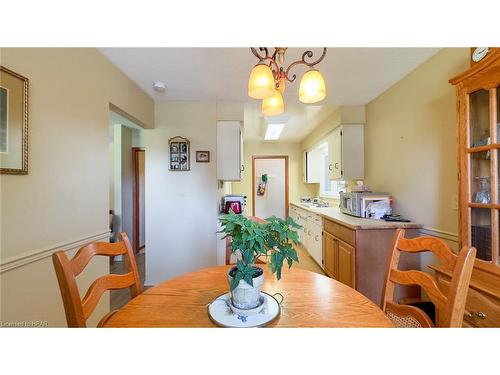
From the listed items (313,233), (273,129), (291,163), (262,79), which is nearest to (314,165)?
(291,163)

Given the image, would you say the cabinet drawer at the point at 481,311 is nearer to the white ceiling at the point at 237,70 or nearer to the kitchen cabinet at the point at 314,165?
the white ceiling at the point at 237,70

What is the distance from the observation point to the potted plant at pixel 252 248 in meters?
0.73

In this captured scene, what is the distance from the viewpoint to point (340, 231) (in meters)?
2.35

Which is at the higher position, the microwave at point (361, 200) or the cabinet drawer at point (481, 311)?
the microwave at point (361, 200)

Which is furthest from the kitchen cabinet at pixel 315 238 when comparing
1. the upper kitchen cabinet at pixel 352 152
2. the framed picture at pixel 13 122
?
the framed picture at pixel 13 122

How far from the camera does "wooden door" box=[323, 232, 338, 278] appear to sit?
2.52 meters

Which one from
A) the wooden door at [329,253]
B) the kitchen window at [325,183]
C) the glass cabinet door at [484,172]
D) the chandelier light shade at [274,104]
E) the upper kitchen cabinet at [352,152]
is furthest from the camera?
the kitchen window at [325,183]

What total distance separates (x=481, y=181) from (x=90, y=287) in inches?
82.4

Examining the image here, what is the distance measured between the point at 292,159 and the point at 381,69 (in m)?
3.46

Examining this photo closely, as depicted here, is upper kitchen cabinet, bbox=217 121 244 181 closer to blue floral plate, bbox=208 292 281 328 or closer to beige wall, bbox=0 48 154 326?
beige wall, bbox=0 48 154 326

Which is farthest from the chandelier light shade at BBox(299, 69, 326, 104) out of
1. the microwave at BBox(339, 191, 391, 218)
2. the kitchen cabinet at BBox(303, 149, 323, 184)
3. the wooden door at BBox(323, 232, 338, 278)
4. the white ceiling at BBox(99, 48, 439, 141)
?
the kitchen cabinet at BBox(303, 149, 323, 184)

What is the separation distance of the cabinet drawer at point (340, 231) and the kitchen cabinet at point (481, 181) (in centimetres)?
79

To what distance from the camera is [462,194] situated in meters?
1.26
